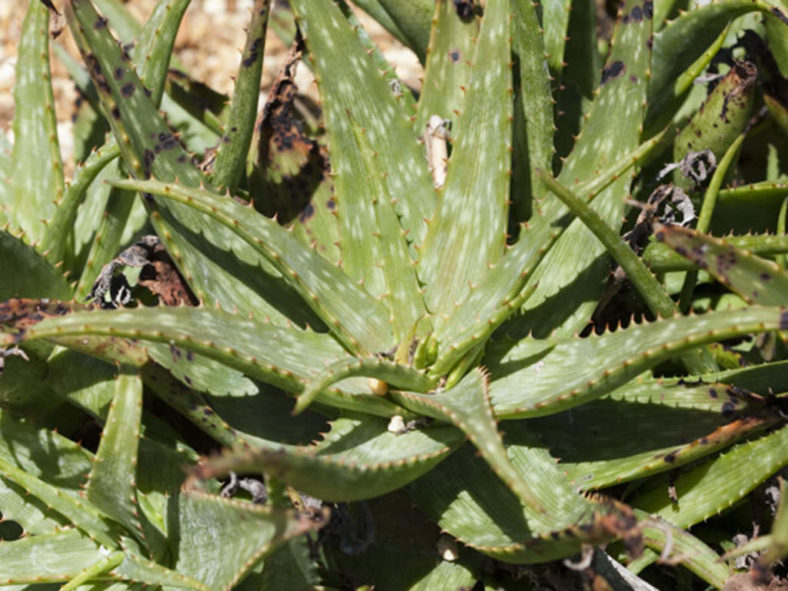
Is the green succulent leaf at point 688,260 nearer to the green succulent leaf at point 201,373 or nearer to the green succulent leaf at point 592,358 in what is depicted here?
the green succulent leaf at point 592,358

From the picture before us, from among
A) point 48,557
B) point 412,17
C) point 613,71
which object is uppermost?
point 412,17

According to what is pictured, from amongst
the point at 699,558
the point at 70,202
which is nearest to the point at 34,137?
the point at 70,202

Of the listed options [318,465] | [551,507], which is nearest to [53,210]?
[318,465]

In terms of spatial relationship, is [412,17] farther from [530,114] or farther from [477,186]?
[477,186]

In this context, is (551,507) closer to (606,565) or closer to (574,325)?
(606,565)

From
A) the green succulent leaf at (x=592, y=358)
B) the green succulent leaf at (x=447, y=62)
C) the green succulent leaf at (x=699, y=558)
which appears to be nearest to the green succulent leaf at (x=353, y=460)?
the green succulent leaf at (x=592, y=358)
